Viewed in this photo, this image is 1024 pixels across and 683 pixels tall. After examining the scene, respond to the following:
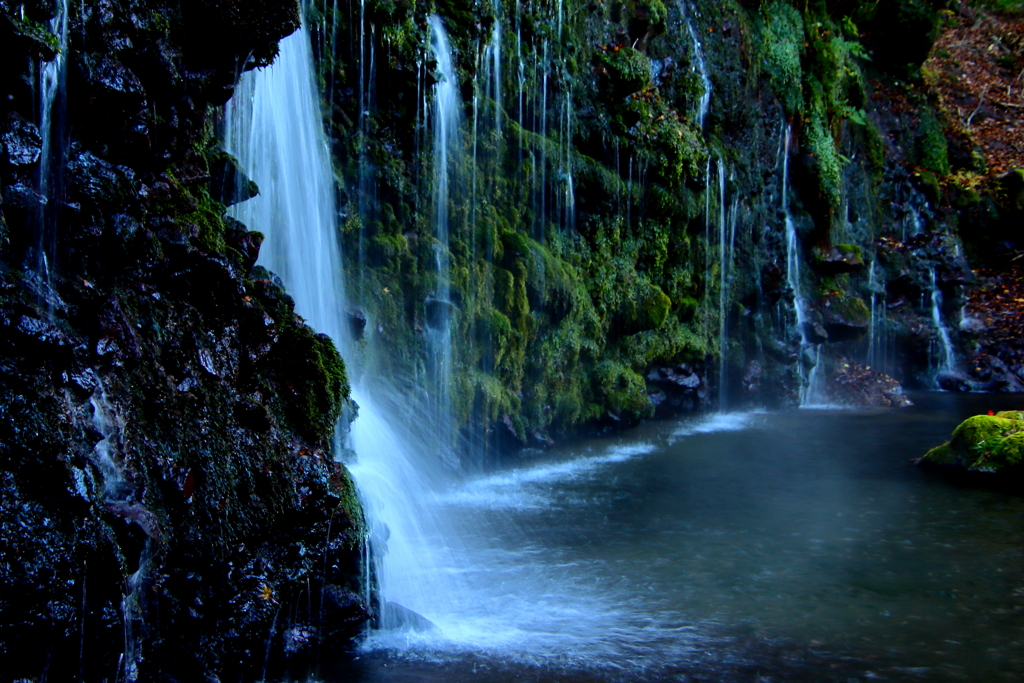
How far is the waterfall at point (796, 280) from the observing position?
18781 millimetres

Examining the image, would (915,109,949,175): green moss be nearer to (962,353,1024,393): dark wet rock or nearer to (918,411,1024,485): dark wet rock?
(962,353,1024,393): dark wet rock

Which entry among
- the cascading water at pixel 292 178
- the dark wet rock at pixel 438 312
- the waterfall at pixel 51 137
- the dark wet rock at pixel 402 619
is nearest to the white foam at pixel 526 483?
the dark wet rock at pixel 438 312

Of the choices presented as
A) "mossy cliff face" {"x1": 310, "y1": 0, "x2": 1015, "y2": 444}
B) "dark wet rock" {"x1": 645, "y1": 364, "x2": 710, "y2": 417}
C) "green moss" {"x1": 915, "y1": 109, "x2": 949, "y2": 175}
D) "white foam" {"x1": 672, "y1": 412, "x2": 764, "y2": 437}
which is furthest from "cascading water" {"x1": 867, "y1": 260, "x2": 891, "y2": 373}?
"dark wet rock" {"x1": 645, "y1": 364, "x2": 710, "y2": 417}

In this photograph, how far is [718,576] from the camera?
6.95 metres

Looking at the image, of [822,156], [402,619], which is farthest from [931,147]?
[402,619]

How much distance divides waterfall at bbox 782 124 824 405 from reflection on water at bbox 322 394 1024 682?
7.16m

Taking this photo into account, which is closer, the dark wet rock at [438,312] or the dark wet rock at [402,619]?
the dark wet rock at [402,619]

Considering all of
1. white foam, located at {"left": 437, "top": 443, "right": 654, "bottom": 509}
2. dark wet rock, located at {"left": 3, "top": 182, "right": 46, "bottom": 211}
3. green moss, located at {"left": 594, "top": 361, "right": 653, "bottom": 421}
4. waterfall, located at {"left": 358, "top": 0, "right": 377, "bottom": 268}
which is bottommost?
white foam, located at {"left": 437, "top": 443, "right": 654, "bottom": 509}

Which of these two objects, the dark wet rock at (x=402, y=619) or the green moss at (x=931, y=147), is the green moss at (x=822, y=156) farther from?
the dark wet rock at (x=402, y=619)

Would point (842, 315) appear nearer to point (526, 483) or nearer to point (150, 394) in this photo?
point (526, 483)

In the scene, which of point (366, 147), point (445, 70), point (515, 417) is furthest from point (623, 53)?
point (515, 417)

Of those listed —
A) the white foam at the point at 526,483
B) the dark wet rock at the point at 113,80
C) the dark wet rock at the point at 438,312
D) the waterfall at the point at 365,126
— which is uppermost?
the waterfall at the point at 365,126

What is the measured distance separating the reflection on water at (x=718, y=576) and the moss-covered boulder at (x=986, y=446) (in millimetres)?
699

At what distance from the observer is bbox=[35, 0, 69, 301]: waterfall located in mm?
4316
